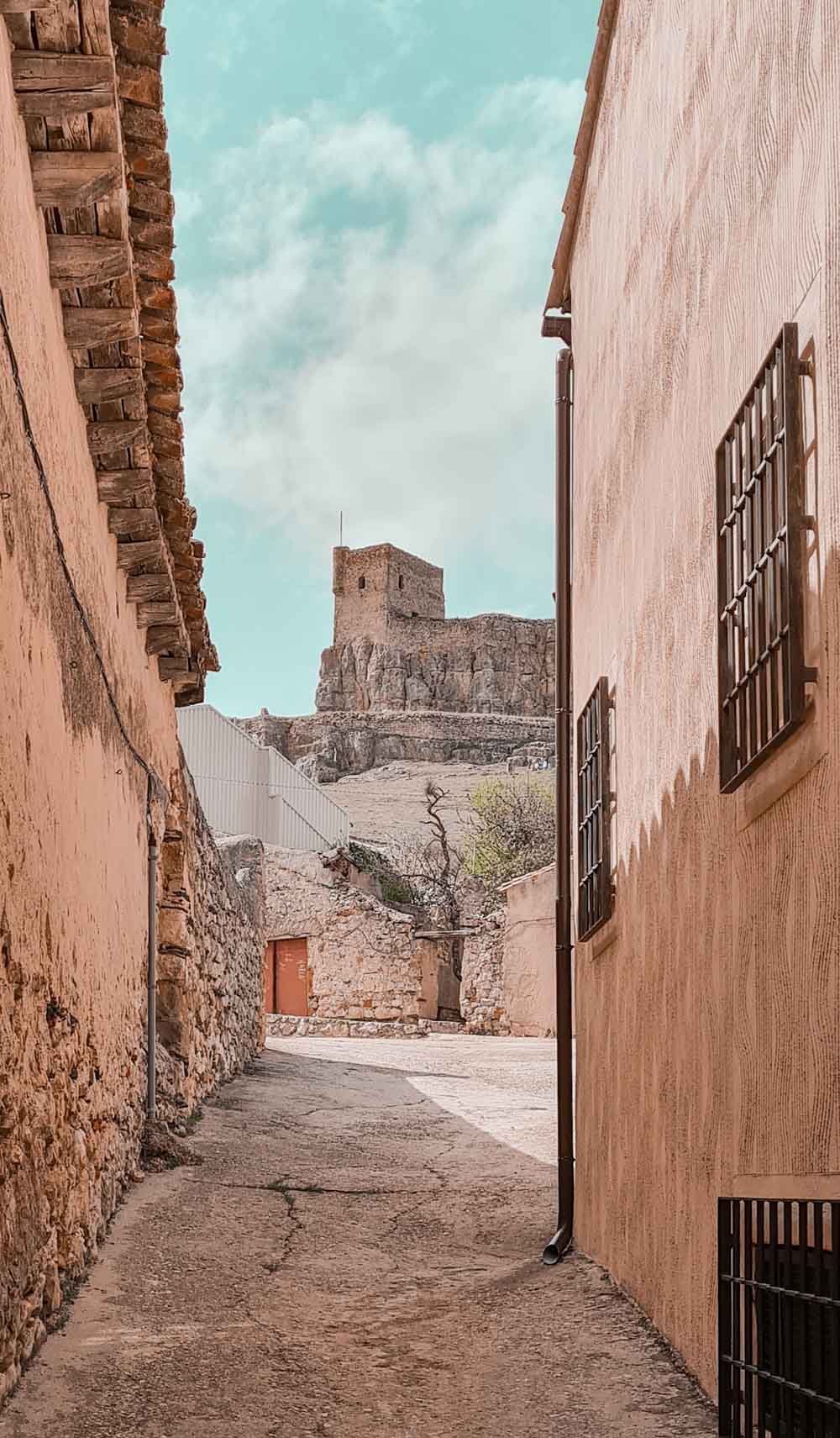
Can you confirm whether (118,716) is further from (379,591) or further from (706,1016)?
(379,591)

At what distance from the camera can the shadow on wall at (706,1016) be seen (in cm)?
298

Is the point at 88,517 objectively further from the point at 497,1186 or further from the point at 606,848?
the point at 497,1186

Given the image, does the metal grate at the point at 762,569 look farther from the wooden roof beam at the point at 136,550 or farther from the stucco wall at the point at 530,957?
the stucco wall at the point at 530,957

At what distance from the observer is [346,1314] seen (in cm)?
525

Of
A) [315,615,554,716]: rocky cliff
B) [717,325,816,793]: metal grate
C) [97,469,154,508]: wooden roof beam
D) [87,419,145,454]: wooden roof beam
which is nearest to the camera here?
[717,325,816,793]: metal grate

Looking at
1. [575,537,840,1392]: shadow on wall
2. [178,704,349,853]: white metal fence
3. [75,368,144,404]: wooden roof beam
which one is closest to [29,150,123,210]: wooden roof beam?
[75,368,144,404]: wooden roof beam

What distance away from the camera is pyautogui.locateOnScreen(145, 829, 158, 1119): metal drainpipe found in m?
7.82

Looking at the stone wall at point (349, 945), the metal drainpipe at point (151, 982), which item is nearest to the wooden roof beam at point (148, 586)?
the metal drainpipe at point (151, 982)

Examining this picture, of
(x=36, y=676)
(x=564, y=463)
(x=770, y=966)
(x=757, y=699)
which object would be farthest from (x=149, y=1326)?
(x=564, y=463)

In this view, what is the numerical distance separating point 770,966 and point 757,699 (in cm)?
63

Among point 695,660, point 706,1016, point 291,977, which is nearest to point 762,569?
point 695,660

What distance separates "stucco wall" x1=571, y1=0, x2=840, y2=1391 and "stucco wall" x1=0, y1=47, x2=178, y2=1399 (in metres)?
1.93

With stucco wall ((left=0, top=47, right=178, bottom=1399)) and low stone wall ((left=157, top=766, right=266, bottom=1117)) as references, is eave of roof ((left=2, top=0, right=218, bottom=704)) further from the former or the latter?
low stone wall ((left=157, top=766, right=266, bottom=1117))

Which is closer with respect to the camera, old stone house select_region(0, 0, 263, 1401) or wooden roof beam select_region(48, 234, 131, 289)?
old stone house select_region(0, 0, 263, 1401)
